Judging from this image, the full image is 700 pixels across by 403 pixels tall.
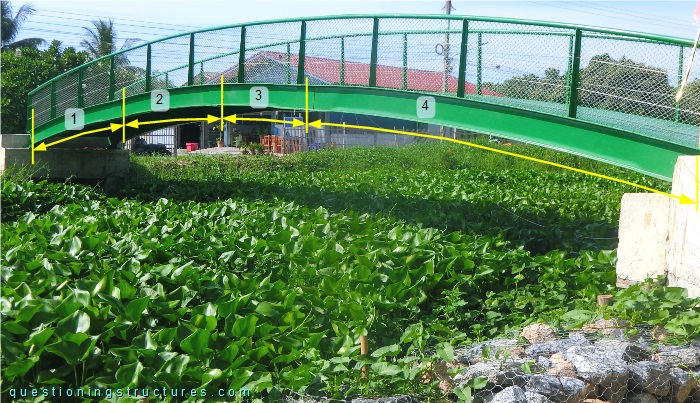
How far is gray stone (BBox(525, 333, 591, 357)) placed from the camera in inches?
219

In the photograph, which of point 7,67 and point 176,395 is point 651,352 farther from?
point 7,67

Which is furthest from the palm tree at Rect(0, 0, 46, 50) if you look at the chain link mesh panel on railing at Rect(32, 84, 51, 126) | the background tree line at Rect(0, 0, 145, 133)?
the chain link mesh panel on railing at Rect(32, 84, 51, 126)

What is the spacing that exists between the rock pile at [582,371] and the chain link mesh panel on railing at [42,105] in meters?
14.7

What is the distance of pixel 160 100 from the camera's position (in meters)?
15.1

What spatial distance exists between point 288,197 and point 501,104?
5.36m

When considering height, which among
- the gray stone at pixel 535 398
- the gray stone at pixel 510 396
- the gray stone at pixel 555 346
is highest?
the gray stone at pixel 555 346

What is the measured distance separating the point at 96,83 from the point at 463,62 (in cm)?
949

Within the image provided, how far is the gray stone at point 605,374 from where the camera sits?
16.9ft

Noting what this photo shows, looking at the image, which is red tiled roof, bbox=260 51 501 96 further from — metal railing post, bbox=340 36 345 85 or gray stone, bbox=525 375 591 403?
gray stone, bbox=525 375 591 403

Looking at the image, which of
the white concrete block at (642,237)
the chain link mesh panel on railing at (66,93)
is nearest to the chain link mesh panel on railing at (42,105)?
the chain link mesh panel on railing at (66,93)

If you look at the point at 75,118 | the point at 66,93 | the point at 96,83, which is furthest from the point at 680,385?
the point at 66,93

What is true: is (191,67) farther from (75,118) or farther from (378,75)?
(378,75)

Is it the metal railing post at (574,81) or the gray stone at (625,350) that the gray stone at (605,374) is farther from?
the metal railing post at (574,81)

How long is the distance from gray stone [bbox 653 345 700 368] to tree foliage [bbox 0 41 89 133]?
32660 millimetres
